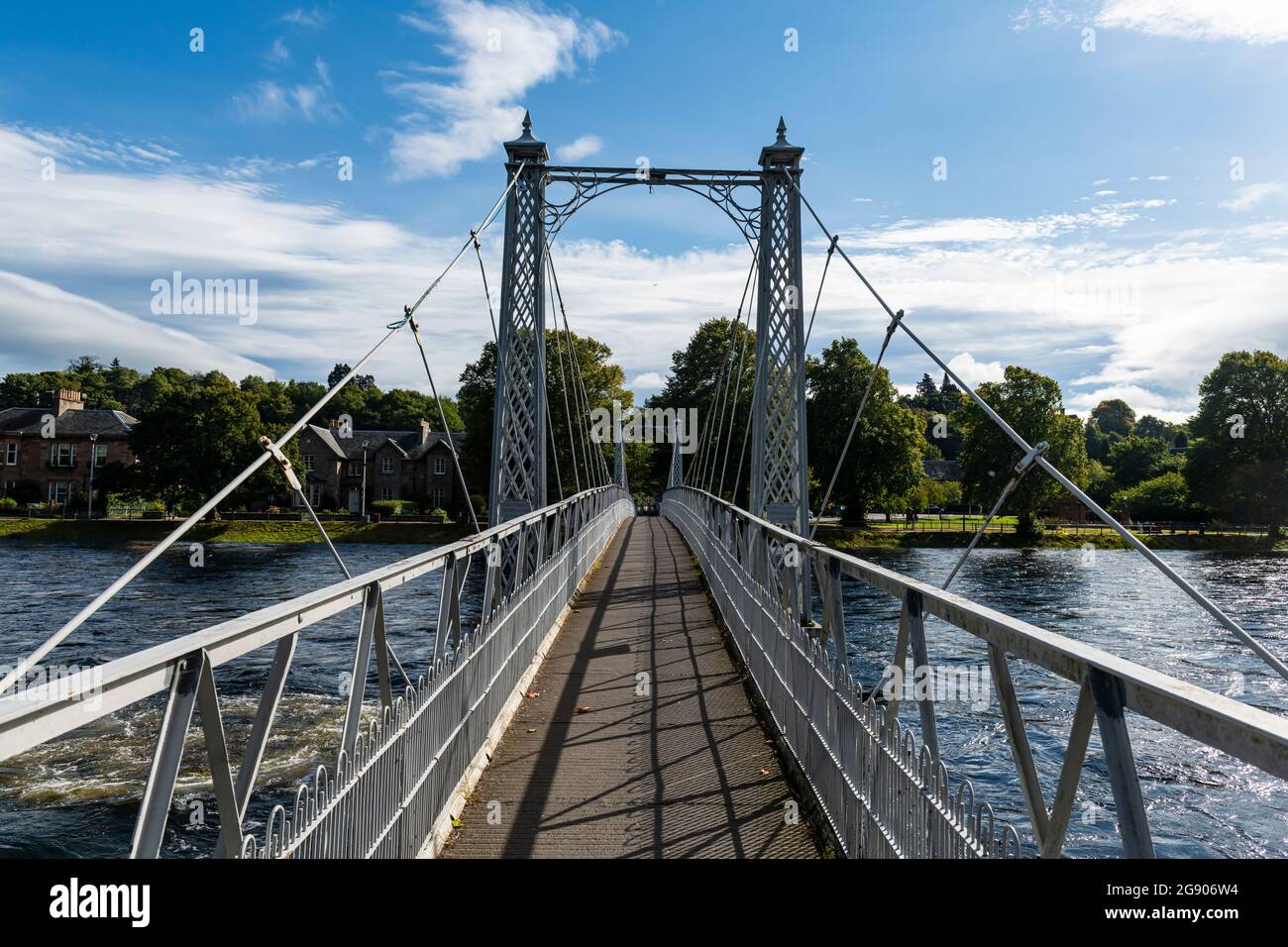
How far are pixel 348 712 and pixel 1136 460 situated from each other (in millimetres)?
89061

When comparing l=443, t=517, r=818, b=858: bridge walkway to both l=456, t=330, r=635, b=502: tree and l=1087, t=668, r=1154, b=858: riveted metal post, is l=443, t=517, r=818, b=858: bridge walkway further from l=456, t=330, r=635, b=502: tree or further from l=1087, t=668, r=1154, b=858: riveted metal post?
l=456, t=330, r=635, b=502: tree

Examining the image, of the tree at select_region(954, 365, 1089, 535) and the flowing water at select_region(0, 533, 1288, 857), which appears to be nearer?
the flowing water at select_region(0, 533, 1288, 857)

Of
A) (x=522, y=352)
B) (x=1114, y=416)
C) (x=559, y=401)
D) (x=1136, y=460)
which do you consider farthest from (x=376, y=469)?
(x=1114, y=416)

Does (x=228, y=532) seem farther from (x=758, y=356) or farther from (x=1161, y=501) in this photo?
(x=1161, y=501)

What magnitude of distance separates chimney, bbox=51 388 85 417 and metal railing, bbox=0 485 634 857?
238 ft

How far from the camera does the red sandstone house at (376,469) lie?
70.6 m

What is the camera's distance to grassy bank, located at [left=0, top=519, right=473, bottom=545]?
50312mm

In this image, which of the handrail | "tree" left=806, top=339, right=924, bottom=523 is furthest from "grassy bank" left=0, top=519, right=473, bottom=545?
the handrail

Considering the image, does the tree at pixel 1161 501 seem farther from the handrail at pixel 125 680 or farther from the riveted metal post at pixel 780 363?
the handrail at pixel 125 680

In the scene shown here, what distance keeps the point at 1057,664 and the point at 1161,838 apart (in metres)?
9.04

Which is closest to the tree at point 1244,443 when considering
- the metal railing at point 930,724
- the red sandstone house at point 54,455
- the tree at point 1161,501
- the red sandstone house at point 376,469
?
the tree at point 1161,501
